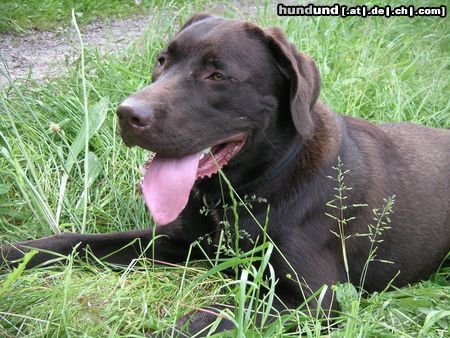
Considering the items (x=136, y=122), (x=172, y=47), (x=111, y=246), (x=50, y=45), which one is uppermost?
(x=172, y=47)

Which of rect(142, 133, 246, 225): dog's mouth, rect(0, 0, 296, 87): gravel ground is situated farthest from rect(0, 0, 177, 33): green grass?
rect(142, 133, 246, 225): dog's mouth

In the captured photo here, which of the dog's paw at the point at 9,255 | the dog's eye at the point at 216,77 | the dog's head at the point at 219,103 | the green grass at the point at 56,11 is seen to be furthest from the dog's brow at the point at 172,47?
the green grass at the point at 56,11

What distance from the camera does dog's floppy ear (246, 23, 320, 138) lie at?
2.79m

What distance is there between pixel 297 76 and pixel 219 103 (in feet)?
0.99

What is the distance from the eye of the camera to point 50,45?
17.3 ft

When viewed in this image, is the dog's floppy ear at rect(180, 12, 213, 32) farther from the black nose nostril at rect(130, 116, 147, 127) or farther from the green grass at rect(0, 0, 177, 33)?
the green grass at rect(0, 0, 177, 33)

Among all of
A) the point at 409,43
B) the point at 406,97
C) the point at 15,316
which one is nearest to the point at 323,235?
the point at 15,316

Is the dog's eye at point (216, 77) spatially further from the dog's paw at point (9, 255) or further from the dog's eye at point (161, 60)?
the dog's paw at point (9, 255)

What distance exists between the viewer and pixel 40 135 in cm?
373

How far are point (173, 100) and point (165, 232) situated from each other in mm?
736

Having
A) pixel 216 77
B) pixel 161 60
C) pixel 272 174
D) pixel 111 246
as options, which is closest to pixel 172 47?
pixel 161 60

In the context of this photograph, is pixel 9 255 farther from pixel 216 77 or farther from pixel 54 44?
pixel 54 44

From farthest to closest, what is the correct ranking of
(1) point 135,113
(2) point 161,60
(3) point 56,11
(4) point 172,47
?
(3) point 56,11
(2) point 161,60
(4) point 172,47
(1) point 135,113

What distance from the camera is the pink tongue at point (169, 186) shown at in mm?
2707
